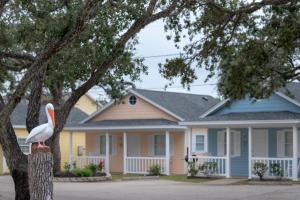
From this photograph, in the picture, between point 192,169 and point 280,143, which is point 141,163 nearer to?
point 192,169

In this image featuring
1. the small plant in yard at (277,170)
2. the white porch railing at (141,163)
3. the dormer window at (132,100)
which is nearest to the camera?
the small plant in yard at (277,170)

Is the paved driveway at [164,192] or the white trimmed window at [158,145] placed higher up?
the white trimmed window at [158,145]

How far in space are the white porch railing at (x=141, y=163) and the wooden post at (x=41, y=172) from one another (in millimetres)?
23568

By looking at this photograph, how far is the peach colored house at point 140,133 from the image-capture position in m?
35.5

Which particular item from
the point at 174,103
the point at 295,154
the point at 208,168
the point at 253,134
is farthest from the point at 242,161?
the point at 174,103

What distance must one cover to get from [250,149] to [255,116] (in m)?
1.70

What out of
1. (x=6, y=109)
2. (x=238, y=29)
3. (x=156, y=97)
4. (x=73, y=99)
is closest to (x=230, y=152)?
(x=156, y=97)

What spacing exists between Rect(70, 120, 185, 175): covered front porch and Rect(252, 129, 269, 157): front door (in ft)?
16.6

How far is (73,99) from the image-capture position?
1612cm

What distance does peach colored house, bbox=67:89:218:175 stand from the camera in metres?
35.5

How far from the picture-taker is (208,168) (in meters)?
30.8

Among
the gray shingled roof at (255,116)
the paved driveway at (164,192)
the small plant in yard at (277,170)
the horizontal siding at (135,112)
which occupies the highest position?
the horizontal siding at (135,112)

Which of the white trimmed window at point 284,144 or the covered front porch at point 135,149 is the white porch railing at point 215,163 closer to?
the white trimmed window at point 284,144

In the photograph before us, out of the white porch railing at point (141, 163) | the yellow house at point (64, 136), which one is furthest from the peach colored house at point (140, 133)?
the yellow house at point (64, 136)
